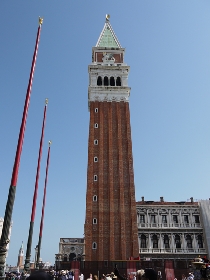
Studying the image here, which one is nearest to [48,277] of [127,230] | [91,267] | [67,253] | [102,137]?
[91,267]

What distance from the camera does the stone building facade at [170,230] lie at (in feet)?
148

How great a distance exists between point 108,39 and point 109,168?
117 feet

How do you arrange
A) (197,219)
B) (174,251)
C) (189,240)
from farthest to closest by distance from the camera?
(197,219) < (189,240) < (174,251)

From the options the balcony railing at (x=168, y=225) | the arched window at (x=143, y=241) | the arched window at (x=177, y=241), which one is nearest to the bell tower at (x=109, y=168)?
the balcony railing at (x=168, y=225)

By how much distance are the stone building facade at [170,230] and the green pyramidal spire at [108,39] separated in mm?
37112

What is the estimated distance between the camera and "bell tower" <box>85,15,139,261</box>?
39750 millimetres

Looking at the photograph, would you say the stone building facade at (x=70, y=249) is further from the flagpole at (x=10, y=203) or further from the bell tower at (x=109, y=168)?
the flagpole at (x=10, y=203)

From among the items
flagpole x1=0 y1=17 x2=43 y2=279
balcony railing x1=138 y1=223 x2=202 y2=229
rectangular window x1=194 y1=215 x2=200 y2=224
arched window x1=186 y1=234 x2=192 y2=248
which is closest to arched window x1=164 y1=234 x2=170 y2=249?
balcony railing x1=138 y1=223 x2=202 y2=229

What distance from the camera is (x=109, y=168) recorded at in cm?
4541

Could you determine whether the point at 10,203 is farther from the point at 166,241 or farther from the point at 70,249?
the point at 70,249

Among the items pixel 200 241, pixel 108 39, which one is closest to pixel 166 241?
pixel 200 241

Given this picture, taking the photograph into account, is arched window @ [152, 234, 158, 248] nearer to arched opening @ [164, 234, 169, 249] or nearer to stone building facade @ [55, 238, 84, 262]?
arched opening @ [164, 234, 169, 249]

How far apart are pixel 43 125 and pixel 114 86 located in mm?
32201

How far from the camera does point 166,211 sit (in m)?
48.8
